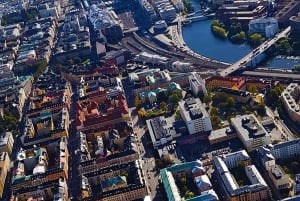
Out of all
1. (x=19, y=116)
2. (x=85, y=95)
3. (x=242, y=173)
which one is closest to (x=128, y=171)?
(x=242, y=173)

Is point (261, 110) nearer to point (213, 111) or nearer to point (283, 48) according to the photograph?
point (213, 111)

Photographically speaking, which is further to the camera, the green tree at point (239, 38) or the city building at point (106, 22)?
the city building at point (106, 22)

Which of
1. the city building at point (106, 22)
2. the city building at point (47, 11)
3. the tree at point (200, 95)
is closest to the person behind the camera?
the tree at point (200, 95)

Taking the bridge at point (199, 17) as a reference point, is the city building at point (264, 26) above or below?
above

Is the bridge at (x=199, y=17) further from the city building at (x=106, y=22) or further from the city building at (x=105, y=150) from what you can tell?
the city building at (x=105, y=150)

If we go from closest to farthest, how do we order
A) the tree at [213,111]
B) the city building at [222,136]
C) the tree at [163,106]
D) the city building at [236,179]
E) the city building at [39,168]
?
the city building at [236,179], the city building at [39,168], the city building at [222,136], the tree at [213,111], the tree at [163,106]

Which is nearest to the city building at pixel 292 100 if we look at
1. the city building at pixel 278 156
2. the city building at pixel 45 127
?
the city building at pixel 278 156

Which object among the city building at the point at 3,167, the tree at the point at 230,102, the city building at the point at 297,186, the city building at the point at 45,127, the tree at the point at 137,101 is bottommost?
the city building at the point at 3,167

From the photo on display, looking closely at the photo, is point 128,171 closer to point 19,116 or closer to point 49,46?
point 19,116
